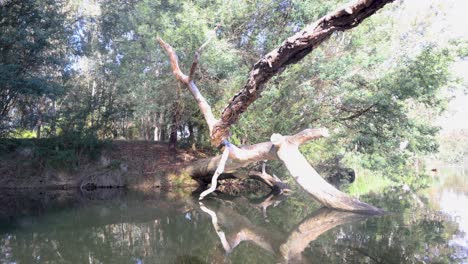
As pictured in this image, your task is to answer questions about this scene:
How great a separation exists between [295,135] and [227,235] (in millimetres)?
3071

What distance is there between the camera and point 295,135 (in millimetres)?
7402

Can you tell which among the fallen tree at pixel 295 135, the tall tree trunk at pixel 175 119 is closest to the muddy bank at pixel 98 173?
the tall tree trunk at pixel 175 119

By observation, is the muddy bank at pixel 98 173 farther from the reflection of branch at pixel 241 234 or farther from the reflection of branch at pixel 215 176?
the reflection of branch at pixel 241 234

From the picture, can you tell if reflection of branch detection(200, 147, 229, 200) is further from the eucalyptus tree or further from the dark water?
the eucalyptus tree

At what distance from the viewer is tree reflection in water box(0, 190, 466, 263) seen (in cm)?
394

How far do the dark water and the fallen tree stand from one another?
47 cm

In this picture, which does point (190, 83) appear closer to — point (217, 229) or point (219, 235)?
point (217, 229)

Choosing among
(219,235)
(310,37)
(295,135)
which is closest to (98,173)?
(295,135)

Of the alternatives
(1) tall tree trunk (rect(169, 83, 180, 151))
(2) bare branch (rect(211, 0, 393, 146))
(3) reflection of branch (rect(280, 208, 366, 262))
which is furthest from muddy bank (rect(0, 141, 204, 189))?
(2) bare branch (rect(211, 0, 393, 146))

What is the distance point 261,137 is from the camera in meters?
10.5

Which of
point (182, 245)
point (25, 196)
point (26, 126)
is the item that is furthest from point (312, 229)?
point (26, 126)

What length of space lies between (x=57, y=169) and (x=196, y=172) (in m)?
5.49

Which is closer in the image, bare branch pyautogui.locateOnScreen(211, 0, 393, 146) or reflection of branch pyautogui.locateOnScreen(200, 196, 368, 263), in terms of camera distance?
bare branch pyautogui.locateOnScreen(211, 0, 393, 146)

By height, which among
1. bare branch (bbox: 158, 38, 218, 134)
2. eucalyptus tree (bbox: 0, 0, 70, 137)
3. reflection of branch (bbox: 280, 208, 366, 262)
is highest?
eucalyptus tree (bbox: 0, 0, 70, 137)
